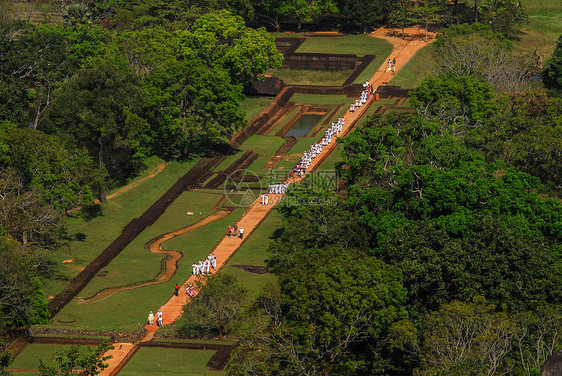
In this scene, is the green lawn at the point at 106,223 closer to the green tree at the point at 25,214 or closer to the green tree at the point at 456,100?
the green tree at the point at 25,214

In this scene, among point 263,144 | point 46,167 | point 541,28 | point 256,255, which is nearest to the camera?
point 46,167

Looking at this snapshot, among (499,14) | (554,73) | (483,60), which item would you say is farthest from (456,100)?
(499,14)

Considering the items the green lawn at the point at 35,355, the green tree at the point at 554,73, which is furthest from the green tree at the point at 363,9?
the green lawn at the point at 35,355

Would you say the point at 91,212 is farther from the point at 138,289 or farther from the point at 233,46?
the point at 233,46

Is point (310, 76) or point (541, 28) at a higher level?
point (541, 28)

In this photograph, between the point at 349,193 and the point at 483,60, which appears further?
the point at 483,60

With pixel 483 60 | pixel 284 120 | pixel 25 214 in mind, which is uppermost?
pixel 483 60
